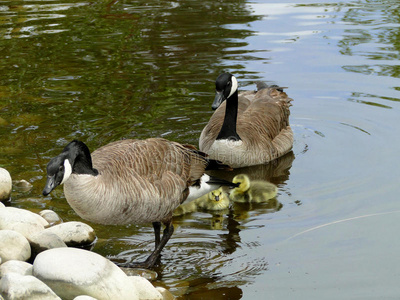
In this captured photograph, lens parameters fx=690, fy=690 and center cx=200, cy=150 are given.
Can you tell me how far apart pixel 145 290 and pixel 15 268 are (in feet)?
3.61

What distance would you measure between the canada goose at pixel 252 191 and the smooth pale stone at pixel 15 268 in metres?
2.96

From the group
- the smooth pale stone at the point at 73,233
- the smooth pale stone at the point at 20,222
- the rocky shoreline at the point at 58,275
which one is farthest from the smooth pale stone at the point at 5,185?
the rocky shoreline at the point at 58,275

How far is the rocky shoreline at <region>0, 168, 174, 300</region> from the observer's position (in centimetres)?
519

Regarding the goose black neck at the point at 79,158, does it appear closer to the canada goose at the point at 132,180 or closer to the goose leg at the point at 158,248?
the canada goose at the point at 132,180

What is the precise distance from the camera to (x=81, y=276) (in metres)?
5.41

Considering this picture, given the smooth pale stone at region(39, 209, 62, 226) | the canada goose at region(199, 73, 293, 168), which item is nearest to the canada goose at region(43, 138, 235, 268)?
the smooth pale stone at region(39, 209, 62, 226)

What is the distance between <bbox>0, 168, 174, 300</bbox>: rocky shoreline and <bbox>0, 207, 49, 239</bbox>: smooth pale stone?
123mm

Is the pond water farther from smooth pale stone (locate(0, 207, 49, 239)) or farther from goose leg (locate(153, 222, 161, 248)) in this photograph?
smooth pale stone (locate(0, 207, 49, 239))

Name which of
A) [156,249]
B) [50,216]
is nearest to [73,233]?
[50,216]

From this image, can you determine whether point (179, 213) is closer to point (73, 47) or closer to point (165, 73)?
point (165, 73)

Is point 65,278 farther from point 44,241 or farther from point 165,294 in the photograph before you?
point 44,241

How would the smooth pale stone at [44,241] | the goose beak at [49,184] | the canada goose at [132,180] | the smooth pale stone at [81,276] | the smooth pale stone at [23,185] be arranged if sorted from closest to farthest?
the smooth pale stone at [81,276], the goose beak at [49,184], the canada goose at [132,180], the smooth pale stone at [44,241], the smooth pale stone at [23,185]

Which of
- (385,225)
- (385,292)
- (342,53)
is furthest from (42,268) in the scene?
(342,53)

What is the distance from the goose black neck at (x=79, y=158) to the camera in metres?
5.77
